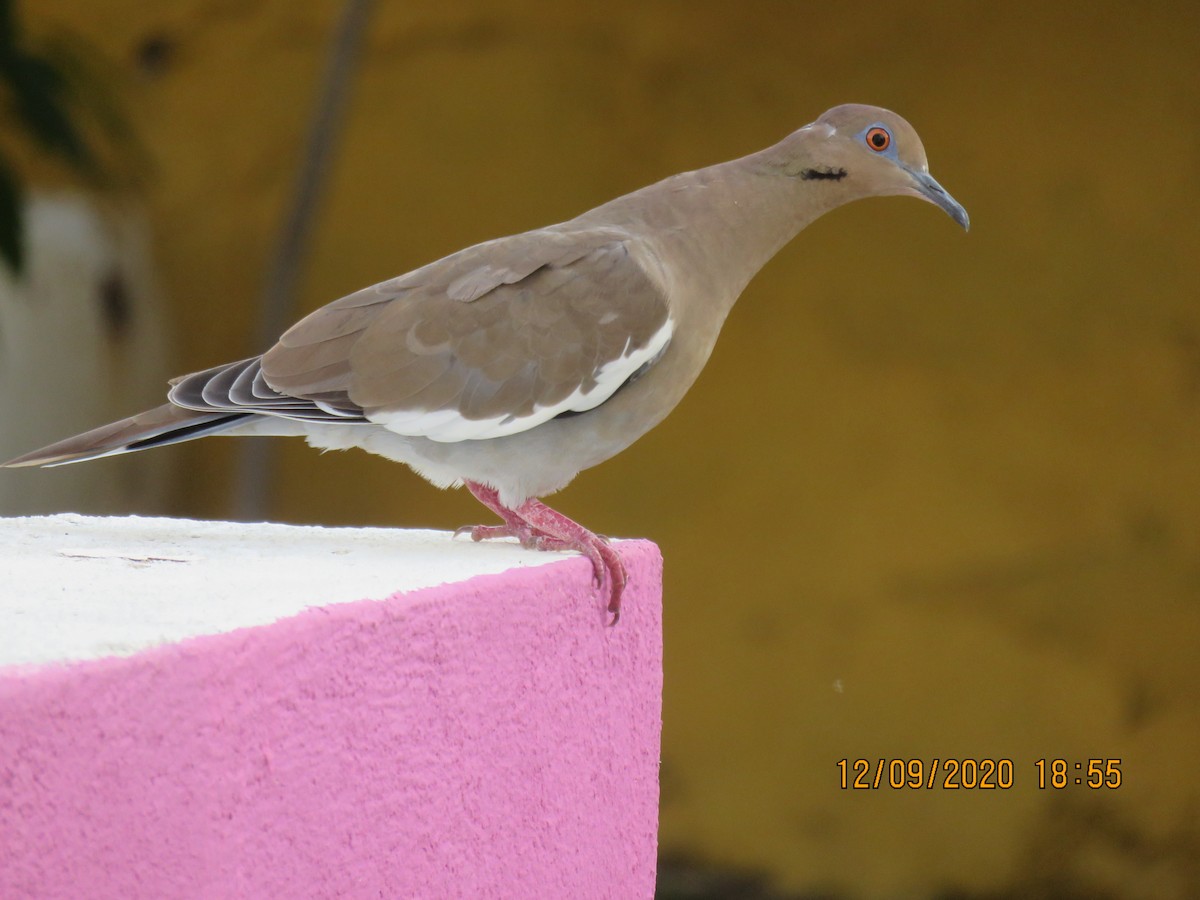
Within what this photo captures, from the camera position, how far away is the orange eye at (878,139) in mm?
2078

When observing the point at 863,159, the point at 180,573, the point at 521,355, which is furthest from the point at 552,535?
the point at 863,159

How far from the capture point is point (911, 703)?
4.67m

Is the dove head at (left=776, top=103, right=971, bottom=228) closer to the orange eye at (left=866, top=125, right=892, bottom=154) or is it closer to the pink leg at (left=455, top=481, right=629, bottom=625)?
the orange eye at (left=866, top=125, right=892, bottom=154)

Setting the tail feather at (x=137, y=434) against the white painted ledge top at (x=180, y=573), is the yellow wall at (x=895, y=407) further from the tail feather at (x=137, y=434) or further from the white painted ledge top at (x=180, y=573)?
the tail feather at (x=137, y=434)

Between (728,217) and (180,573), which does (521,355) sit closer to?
(728,217)

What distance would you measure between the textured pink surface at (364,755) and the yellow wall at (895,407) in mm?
2930

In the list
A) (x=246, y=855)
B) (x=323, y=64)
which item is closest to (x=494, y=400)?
(x=246, y=855)

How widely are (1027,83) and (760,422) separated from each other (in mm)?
1374

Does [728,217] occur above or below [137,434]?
above

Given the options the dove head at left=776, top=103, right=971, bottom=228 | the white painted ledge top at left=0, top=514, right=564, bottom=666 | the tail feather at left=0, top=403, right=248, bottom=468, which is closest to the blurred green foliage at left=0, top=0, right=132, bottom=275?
the tail feather at left=0, top=403, right=248, bottom=468

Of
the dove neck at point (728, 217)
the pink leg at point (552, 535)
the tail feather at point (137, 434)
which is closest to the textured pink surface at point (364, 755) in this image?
the pink leg at point (552, 535)

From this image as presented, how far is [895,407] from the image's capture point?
4641 mm

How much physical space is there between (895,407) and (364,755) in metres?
3.56

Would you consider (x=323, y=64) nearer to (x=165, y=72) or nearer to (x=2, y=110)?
(x=165, y=72)
